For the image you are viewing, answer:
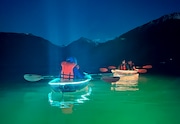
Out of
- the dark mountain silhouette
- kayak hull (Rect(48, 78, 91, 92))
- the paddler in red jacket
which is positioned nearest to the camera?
kayak hull (Rect(48, 78, 91, 92))

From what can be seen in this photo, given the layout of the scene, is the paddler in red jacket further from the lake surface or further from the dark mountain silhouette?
the dark mountain silhouette

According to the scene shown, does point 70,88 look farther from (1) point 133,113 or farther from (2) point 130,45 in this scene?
(2) point 130,45

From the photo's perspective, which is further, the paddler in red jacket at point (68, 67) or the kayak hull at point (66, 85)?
the paddler in red jacket at point (68, 67)

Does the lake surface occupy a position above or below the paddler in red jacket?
below

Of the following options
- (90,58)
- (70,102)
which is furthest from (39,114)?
(90,58)

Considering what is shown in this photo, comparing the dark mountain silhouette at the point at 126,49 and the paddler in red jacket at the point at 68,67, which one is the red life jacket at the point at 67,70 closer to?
the paddler in red jacket at the point at 68,67

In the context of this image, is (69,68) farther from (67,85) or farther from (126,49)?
(126,49)

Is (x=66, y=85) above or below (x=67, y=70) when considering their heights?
below

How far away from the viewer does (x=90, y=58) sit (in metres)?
49.6

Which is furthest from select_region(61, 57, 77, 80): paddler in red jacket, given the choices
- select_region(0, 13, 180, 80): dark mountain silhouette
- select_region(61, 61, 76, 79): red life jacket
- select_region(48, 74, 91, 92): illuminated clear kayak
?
select_region(0, 13, 180, 80): dark mountain silhouette

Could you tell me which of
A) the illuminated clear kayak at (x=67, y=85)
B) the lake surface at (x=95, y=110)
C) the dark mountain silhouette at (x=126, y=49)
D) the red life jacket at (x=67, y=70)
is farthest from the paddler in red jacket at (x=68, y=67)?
the dark mountain silhouette at (x=126, y=49)

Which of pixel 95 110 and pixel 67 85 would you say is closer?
pixel 95 110

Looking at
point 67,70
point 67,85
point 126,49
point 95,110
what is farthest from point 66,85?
point 126,49

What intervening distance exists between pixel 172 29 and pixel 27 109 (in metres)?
47.8
